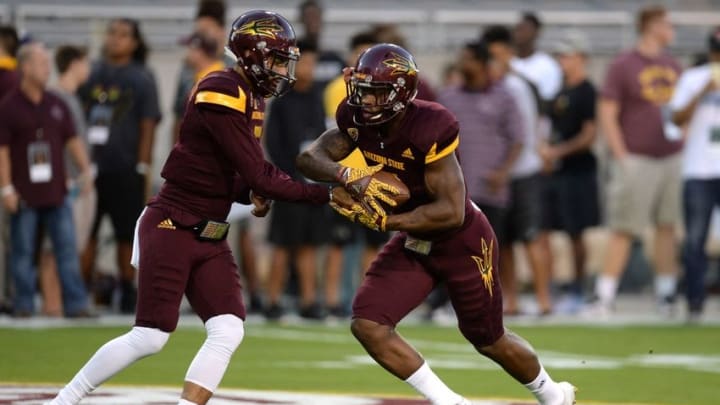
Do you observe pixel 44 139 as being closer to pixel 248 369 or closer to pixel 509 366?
pixel 248 369

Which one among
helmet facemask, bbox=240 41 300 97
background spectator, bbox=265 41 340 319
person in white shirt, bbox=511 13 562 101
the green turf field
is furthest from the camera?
person in white shirt, bbox=511 13 562 101

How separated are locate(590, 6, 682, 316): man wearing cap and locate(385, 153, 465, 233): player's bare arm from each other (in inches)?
283

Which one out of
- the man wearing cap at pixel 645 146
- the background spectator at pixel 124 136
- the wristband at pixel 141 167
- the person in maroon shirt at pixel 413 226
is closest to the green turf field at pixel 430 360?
the man wearing cap at pixel 645 146

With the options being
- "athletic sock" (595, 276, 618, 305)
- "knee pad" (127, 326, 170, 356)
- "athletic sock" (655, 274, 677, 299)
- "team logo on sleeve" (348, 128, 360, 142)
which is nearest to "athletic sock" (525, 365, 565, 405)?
"team logo on sleeve" (348, 128, 360, 142)

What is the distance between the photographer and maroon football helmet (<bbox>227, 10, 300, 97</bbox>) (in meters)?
7.03

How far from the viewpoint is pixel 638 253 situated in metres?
17.5

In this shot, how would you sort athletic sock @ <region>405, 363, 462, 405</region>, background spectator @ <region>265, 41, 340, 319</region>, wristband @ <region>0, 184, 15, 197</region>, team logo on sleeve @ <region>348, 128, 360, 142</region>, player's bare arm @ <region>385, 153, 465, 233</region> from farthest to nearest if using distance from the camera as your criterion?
background spectator @ <region>265, 41, 340, 319</region>
wristband @ <region>0, 184, 15, 197</region>
team logo on sleeve @ <region>348, 128, 360, 142</region>
player's bare arm @ <region>385, 153, 465, 233</region>
athletic sock @ <region>405, 363, 462, 405</region>

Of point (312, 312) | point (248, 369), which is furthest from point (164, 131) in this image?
point (248, 369)

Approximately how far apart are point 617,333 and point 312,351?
283cm

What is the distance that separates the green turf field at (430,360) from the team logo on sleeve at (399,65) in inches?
91.4

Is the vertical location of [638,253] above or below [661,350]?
below

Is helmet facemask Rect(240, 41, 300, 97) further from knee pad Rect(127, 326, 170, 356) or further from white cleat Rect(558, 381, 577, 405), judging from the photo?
white cleat Rect(558, 381, 577, 405)

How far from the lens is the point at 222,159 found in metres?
7.05

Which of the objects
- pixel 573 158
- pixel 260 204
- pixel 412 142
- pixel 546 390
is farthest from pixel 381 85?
pixel 573 158
